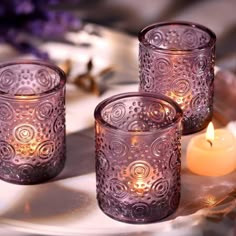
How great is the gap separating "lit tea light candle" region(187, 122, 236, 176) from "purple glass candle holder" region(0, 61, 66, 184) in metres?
0.16

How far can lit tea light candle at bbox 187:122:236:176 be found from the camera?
98 cm

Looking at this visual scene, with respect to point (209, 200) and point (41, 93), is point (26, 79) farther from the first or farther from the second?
point (209, 200)

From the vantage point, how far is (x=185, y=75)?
1062 mm

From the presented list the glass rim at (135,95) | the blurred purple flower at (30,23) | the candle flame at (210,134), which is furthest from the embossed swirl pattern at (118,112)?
the blurred purple flower at (30,23)

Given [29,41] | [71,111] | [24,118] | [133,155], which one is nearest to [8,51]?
[29,41]

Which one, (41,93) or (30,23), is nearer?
(41,93)

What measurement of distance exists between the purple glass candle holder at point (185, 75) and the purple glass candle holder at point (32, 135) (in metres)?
0.13

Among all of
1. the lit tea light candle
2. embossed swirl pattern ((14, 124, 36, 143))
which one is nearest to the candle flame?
→ the lit tea light candle

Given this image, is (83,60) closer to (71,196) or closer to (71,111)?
(71,111)

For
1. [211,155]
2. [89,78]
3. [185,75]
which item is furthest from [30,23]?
[211,155]

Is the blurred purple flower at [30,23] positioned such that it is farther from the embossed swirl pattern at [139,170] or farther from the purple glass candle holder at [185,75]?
the embossed swirl pattern at [139,170]

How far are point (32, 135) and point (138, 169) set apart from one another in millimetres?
156

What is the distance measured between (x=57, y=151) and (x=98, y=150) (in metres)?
0.10

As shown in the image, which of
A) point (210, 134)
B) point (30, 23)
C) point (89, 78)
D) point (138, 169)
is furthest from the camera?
point (30, 23)
